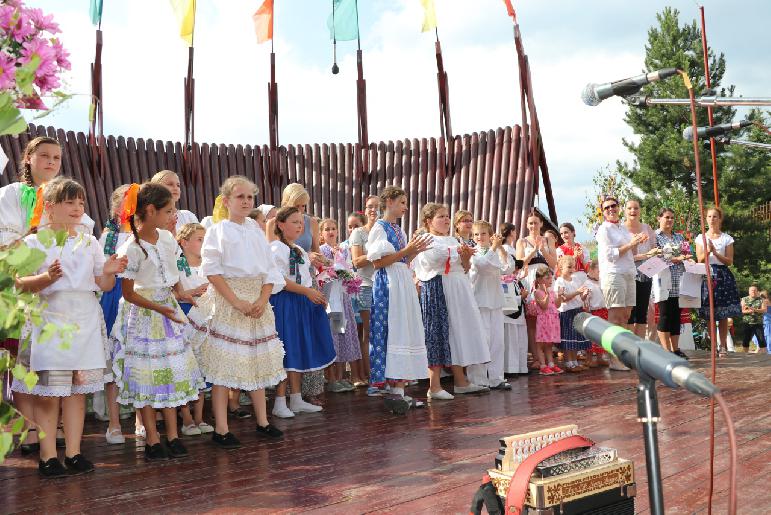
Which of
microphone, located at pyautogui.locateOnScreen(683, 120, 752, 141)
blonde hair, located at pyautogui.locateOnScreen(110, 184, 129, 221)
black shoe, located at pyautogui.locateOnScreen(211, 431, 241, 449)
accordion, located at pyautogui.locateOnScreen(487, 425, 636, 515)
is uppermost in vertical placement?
blonde hair, located at pyautogui.locateOnScreen(110, 184, 129, 221)

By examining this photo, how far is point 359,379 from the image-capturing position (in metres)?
7.73

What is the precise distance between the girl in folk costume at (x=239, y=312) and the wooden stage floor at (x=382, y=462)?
1.21 feet

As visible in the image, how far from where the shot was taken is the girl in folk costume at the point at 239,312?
4.99m

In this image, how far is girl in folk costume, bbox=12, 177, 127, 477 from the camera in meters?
4.16

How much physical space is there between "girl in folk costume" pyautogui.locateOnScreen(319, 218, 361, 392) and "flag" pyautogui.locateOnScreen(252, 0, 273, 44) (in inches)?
220

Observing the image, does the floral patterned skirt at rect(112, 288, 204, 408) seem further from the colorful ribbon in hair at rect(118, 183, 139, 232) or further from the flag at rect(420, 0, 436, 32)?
the flag at rect(420, 0, 436, 32)

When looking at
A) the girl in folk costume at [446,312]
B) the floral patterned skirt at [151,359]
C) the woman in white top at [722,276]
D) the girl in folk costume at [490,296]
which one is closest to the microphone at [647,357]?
the floral patterned skirt at [151,359]

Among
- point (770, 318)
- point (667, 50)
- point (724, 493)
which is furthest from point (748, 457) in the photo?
point (667, 50)

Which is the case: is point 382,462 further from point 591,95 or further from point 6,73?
point 6,73

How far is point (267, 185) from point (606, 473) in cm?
1005

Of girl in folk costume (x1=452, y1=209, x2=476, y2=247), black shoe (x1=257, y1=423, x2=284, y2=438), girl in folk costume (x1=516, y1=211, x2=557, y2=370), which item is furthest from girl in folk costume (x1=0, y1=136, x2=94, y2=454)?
girl in folk costume (x1=516, y1=211, x2=557, y2=370)

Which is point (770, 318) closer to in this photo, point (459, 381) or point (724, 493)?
point (459, 381)

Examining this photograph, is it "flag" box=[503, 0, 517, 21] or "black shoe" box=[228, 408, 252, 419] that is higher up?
"flag" box=[503, 0, 517, 21]

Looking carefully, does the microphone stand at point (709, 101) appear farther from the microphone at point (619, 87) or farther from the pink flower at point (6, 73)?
the pink flower at point (6, 73)
